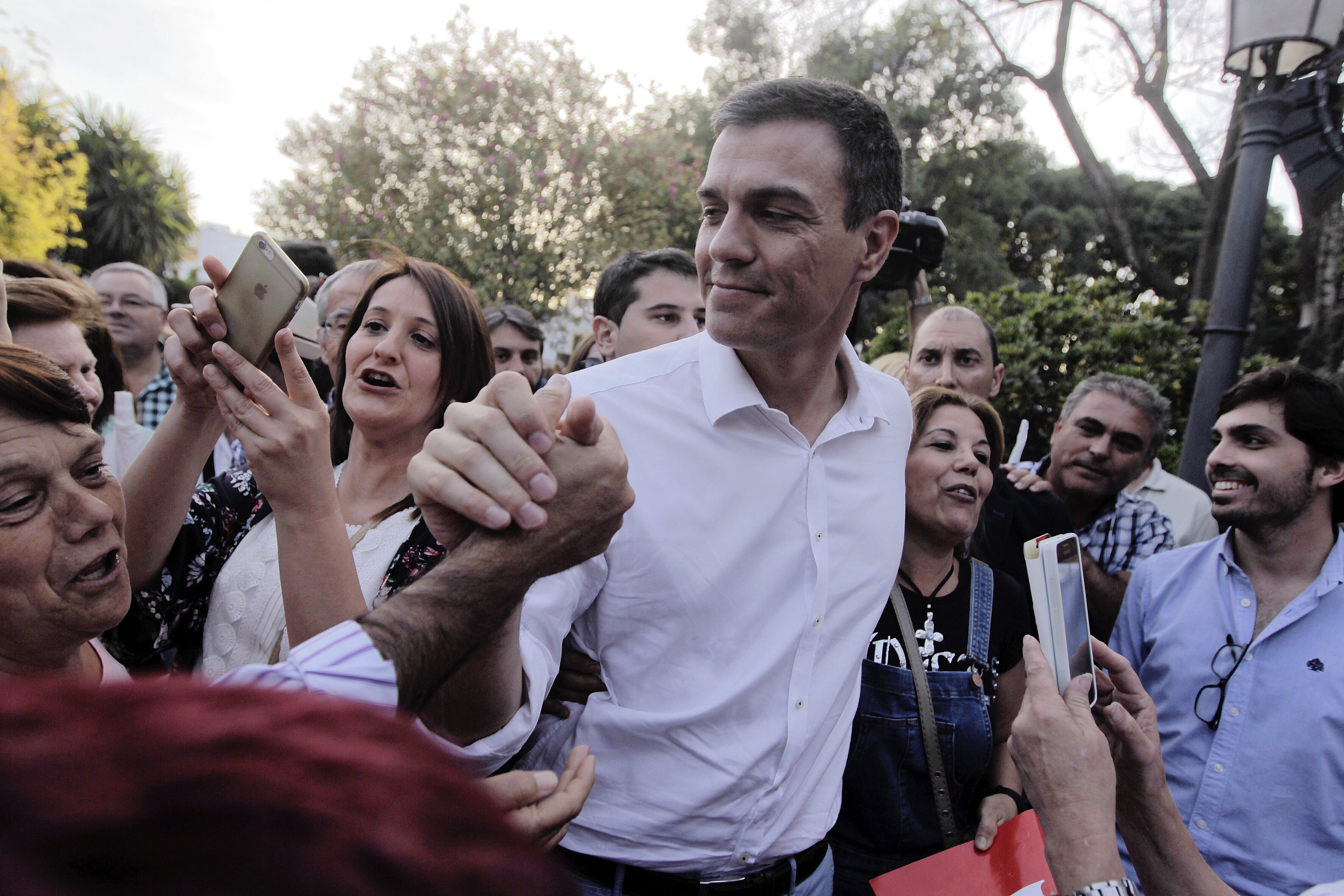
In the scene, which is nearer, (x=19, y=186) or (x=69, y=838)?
(x=69, y=838)

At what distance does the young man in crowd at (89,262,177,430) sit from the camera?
15.0ft

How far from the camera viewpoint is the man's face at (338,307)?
11.6 ft

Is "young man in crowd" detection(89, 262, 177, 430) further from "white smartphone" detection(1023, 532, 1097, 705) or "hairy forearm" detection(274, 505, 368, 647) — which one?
"white smartphone" detection(1023, 532, 1097, 705)

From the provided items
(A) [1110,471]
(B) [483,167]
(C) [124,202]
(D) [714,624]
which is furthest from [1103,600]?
(C) [124,202]

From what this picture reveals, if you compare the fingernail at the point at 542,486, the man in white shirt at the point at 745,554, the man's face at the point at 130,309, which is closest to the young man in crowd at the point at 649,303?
the man in white shirt at the point at 745,554

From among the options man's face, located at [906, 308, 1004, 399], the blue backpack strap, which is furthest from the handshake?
man's face, located at [906, 308, 1004, 399]

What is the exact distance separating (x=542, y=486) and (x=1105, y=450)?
11.3 ft

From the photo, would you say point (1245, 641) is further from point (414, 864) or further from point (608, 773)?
point (414, 864)

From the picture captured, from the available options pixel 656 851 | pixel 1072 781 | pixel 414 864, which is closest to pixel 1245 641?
pixel 1072 781

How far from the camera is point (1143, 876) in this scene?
76.4 inches

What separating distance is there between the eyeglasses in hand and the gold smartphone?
8.94ft

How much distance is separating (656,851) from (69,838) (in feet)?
4.64

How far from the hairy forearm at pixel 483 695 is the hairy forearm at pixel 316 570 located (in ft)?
1.40

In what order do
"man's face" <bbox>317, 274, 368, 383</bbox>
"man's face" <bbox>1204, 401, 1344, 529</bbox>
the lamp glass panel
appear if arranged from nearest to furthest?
"man's face" <bbox>1204, 401, 1344, 529</bbox>, "man's face" <bbox>317, 274, 368, 383</bbox>, the lamp glass panel
